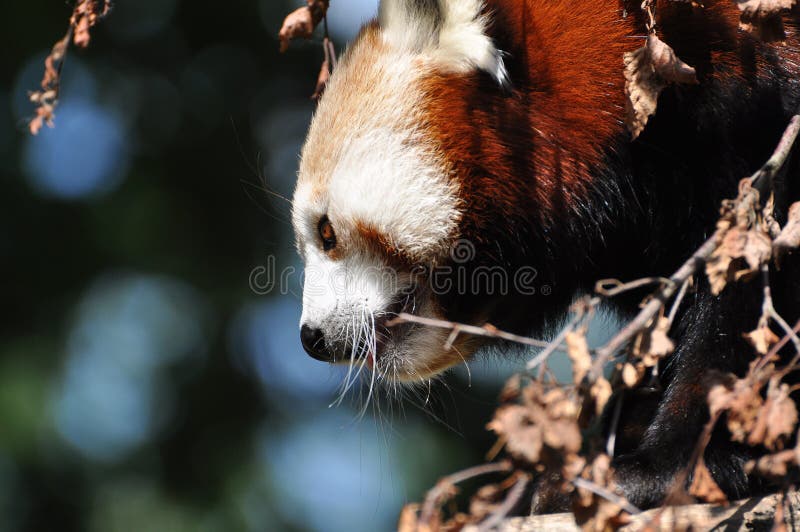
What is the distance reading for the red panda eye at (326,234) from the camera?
3215 millimetres

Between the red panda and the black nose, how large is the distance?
13mm

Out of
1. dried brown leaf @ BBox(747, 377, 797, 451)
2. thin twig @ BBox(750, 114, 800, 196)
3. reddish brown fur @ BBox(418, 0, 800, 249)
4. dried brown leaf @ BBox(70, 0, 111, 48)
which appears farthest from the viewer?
dried brown leaf @ BBox(70, 0, 111, 48)

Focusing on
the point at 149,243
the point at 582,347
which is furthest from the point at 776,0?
the point at 149,243

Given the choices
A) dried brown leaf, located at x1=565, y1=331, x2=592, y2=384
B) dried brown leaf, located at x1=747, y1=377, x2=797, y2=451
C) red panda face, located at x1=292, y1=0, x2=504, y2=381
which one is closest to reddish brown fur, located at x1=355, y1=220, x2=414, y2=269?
red panda face, located at x1=292, y1=0, x2=504, y2=381

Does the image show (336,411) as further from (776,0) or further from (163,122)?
(776,0)

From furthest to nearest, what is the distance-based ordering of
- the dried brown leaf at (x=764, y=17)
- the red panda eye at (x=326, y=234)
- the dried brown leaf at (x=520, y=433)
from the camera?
the red panda eye at (x=326, y=234)
the dried brown leaf at (x=764, y=17)
the dried brown leaf at (x=520, y=433)

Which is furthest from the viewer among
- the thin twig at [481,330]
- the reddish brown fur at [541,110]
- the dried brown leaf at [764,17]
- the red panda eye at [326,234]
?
the red panda eye at [326,234]

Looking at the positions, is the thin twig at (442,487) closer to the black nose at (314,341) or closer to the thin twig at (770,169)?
the thin twig at (770,169)

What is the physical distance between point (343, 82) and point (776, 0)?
1496mm

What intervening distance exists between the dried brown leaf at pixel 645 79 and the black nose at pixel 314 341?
1.30 m

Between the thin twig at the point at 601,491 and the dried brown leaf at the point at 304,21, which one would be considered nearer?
the thin twig at the point at 601,491

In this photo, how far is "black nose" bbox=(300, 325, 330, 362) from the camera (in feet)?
10.8

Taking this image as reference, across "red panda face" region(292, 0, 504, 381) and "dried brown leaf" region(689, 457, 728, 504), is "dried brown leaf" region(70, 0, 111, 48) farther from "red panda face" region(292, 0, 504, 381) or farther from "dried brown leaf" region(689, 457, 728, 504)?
"dried brown leaf" region(689, 457, 728, 504)

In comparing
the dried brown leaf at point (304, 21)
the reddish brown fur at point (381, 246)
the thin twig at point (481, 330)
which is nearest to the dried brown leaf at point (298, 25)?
the dried brown leaf at point (304, 21)
